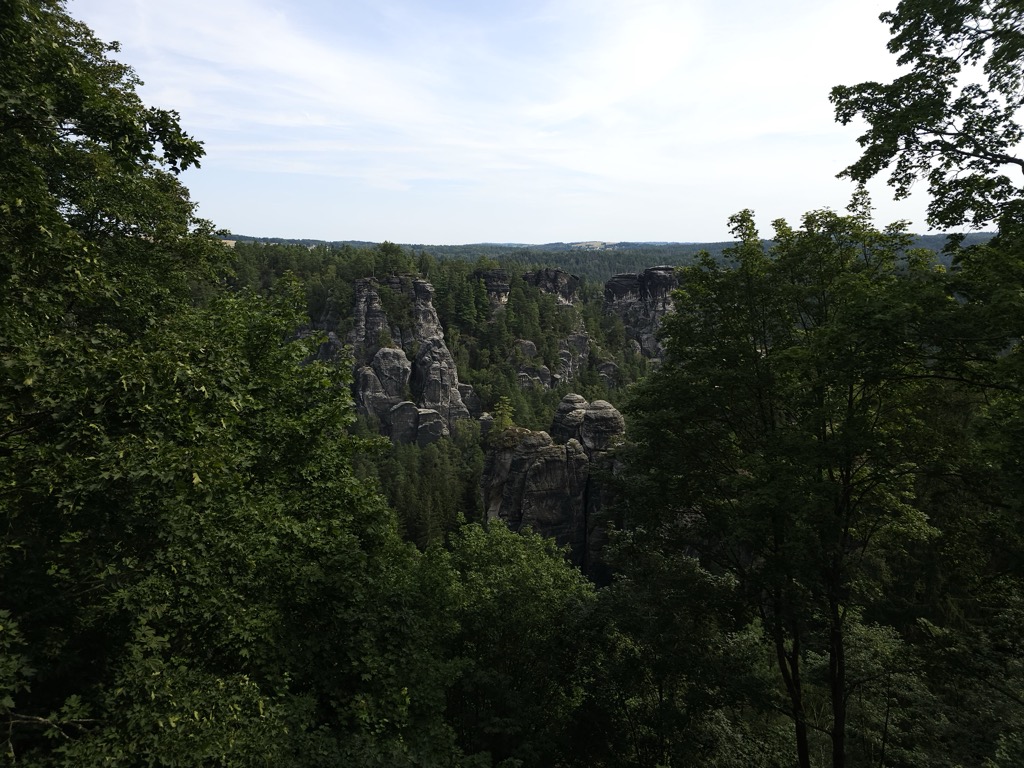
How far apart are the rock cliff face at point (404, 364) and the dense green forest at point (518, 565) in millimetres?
68749

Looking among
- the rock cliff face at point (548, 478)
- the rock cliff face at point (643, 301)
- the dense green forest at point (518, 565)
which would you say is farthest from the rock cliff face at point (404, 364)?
the dense green forest at point (518, 565)

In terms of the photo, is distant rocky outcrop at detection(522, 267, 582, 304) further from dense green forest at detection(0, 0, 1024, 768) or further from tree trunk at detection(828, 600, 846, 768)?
tree trunk at detection(828, 600, 846, 768)

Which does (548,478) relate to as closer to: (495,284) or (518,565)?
(518,565)

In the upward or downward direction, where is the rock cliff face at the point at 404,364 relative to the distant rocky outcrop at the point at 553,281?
downward

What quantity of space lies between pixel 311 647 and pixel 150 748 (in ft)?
11.1

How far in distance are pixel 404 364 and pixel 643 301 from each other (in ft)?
202

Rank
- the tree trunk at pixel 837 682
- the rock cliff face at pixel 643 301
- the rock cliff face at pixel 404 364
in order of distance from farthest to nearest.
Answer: the rock cliff face at pixel 643 301 → the rock cliff face at pixel 404 364 → the tree trunk at pixel 837 682

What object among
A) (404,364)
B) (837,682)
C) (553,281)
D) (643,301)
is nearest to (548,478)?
(837,682)

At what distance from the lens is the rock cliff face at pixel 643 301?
11831 cm

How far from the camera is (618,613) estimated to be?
11656 millimetres

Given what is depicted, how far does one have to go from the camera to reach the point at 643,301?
124875 mm

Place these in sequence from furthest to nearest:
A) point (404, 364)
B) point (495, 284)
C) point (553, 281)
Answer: point (553, 281) < point (495, 284) < point (404, 364)

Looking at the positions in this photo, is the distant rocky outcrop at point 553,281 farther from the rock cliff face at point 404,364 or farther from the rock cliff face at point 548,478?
the rock cliff face at point 548,478

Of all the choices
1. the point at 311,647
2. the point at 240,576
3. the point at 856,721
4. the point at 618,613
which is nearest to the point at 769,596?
the point at 618,613
